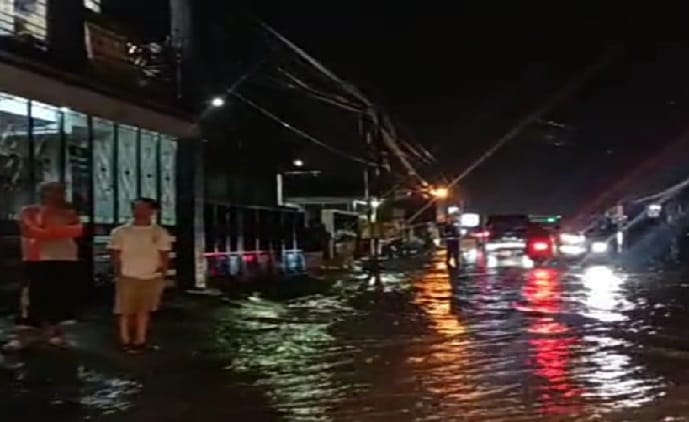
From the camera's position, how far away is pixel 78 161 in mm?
18969

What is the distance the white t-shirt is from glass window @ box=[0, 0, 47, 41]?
509cm

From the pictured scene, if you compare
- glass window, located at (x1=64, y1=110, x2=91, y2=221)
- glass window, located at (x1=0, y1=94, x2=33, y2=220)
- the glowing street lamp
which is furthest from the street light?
the glowing street lamp

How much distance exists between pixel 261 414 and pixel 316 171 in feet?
122

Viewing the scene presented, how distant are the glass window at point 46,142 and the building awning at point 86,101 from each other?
337 mm

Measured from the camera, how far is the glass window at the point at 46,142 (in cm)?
1733

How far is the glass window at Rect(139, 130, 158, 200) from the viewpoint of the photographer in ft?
70.3

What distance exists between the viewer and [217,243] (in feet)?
80.7

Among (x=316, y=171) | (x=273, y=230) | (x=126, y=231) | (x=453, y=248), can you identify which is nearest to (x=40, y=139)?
(x=126, y=231)

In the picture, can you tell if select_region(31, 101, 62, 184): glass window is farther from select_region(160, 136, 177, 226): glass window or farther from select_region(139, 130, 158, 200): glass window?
select_region(160, 136, 177, 226): glass window

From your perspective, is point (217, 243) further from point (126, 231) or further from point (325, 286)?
point (126, 231)

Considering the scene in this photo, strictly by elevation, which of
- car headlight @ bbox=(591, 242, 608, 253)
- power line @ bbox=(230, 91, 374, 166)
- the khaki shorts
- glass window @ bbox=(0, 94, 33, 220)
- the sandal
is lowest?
the sandal

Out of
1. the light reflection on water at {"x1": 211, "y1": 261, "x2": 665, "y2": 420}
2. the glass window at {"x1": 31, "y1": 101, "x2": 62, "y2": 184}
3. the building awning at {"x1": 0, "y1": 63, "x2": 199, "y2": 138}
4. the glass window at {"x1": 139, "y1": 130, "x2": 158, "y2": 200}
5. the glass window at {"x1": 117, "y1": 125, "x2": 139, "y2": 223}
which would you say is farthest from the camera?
the glass window at {"x1": 139, "y1": 130, "x2": 158, "y2": 200}

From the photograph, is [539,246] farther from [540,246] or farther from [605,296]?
[605,296]

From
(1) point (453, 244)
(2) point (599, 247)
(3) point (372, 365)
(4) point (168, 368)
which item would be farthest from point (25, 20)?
(2) point (599, 247)
